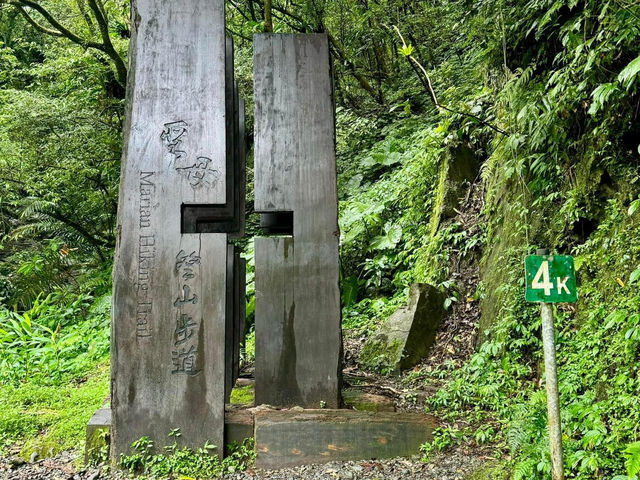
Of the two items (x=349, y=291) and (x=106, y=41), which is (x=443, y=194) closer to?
(x=349, y=291)

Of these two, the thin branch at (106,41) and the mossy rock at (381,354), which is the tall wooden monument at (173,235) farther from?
the thin branch at (106,41)

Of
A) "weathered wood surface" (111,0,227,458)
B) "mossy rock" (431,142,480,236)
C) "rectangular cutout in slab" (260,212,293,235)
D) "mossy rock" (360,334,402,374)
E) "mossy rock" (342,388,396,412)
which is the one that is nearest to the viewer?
"weathered wood surface" (111,0,227,458)

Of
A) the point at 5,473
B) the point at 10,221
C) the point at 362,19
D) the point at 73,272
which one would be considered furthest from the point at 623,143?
the point at 10,221

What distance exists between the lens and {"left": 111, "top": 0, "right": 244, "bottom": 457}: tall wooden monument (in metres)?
3.23

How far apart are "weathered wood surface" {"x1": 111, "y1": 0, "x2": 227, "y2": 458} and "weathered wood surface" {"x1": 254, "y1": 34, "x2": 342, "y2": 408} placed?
0.41 m

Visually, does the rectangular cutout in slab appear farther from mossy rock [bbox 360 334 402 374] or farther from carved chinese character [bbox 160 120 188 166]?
mossy rock [bbox 360 334 402 374]

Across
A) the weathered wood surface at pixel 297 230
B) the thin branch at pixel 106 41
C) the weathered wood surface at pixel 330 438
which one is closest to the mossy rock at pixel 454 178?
the weathered wood surface at pixel 297 230

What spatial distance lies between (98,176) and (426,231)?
20.2 feet

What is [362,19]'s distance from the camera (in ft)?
31.9

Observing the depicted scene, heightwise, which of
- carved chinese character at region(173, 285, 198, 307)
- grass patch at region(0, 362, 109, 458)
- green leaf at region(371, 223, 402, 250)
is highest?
green leaf at region(371, 223, 402, 250)

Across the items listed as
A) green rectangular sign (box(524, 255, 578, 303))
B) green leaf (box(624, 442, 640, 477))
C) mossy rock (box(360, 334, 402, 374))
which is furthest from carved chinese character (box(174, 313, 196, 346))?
green leaf (box(624, 442, 640, 477))

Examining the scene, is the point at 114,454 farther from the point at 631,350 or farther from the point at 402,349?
the point at 631,350

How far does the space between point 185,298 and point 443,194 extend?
3.96 m

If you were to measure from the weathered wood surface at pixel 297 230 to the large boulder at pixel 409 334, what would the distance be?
4.89 feet
